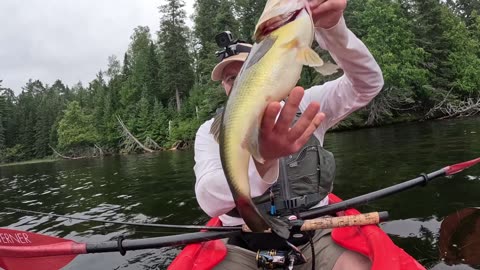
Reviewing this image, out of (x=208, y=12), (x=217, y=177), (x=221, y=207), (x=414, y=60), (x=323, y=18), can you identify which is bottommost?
(x=221, y=207)

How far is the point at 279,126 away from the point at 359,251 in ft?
5.39

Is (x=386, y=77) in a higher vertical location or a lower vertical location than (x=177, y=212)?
higher

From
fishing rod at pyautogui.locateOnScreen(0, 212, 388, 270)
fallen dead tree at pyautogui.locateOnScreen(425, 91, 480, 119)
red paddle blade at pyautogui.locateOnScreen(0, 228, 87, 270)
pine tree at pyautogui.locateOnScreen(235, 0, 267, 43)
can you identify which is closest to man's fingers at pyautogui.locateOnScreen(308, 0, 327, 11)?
fishing rod at pyautogui.locateOnScreen(0, 212, 388, 270)

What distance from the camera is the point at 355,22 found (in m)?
35.9

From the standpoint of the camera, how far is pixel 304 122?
5.55 ft

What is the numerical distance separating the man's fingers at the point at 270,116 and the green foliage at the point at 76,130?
56374mm

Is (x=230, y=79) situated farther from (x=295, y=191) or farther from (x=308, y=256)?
(x=308, y=256)

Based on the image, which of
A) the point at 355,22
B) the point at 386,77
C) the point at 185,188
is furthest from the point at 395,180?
the point at 355,22

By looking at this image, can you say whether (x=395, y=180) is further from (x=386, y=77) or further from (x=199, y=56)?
(x=199, y=56)

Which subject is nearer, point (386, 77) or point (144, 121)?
point (386, 77)

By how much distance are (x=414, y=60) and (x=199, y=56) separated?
94.9 feet

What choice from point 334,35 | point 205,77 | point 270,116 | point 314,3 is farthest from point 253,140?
point 205,77

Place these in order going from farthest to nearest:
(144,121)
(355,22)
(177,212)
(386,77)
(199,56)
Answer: (199,56)
(144,121)
(355,22)
(386,77)
(177,212)

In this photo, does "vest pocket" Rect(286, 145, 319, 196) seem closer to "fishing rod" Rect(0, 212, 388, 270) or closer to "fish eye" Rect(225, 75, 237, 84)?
"fish eye" Rect(225, 75, 237, 84)
